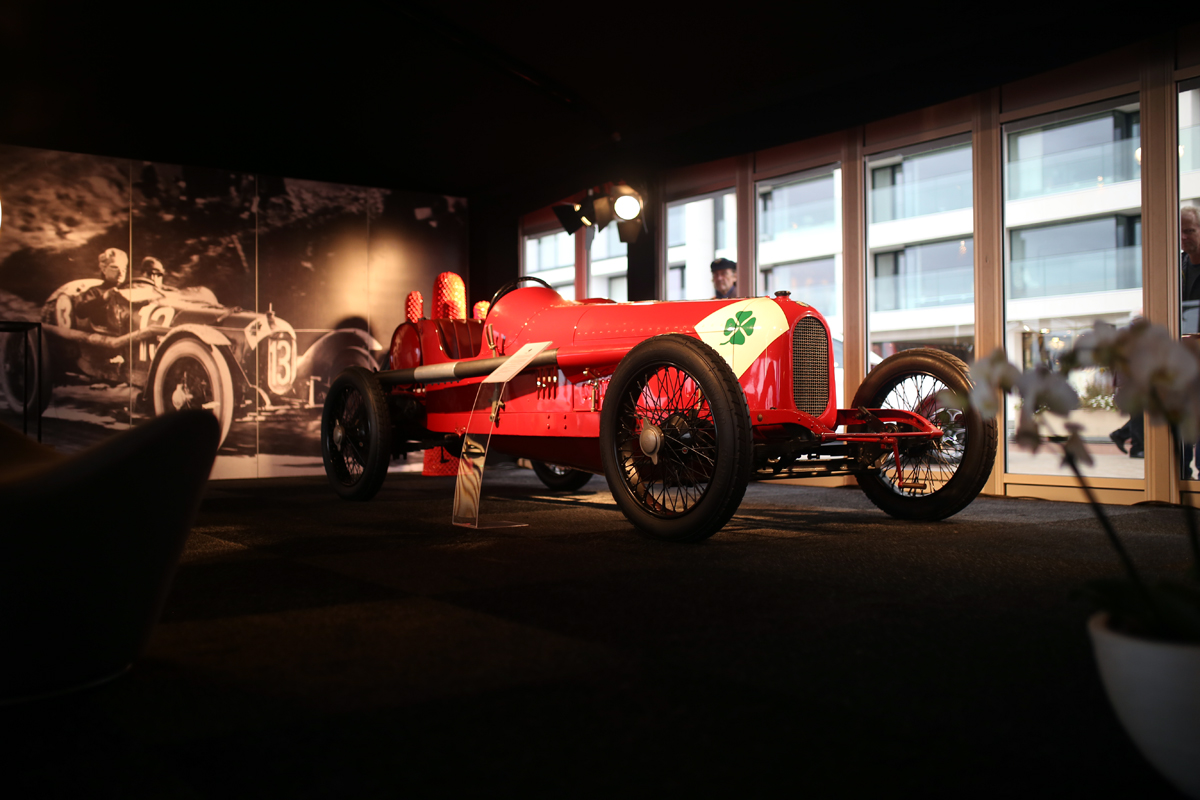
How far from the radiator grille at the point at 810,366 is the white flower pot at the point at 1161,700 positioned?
247 centimetres

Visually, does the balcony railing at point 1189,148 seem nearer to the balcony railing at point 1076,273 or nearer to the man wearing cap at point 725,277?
the balcony railing at point 1076,273

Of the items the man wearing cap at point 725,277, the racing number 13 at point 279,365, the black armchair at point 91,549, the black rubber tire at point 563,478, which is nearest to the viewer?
the black armchair at point 91,549

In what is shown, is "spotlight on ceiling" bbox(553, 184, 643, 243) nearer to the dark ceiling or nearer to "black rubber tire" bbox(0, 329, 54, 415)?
the dark ceiling

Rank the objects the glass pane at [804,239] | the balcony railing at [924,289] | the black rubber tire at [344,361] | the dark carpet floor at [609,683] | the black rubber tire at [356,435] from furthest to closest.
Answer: the black rubber tire at [344,361] → the glass pane at [804,239] → the balcony railing at [924,289] → the black rubber tire at [356,435] → the dark carpet floor at [609,683]

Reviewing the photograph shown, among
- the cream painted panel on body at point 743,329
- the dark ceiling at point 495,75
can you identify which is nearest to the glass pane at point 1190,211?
the dark ceiling at point 495,75

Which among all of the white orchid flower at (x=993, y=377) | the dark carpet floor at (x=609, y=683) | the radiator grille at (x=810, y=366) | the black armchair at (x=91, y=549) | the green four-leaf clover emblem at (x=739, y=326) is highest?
the green four-leaf clover emblem at (x=739, y=326)

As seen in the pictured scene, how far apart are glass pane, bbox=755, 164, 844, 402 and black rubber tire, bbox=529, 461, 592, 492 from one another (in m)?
2.08

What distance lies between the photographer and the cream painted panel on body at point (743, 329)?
3504 mm

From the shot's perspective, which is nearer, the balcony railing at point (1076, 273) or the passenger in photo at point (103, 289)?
the balcony railing at point (1076, 273)

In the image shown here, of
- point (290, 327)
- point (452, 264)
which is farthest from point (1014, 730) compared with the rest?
point (452, 264)

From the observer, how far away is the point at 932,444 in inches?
146

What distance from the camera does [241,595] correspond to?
7.52 ft

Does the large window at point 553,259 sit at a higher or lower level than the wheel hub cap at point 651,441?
higher

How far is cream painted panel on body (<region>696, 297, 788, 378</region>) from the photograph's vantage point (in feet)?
11.5
